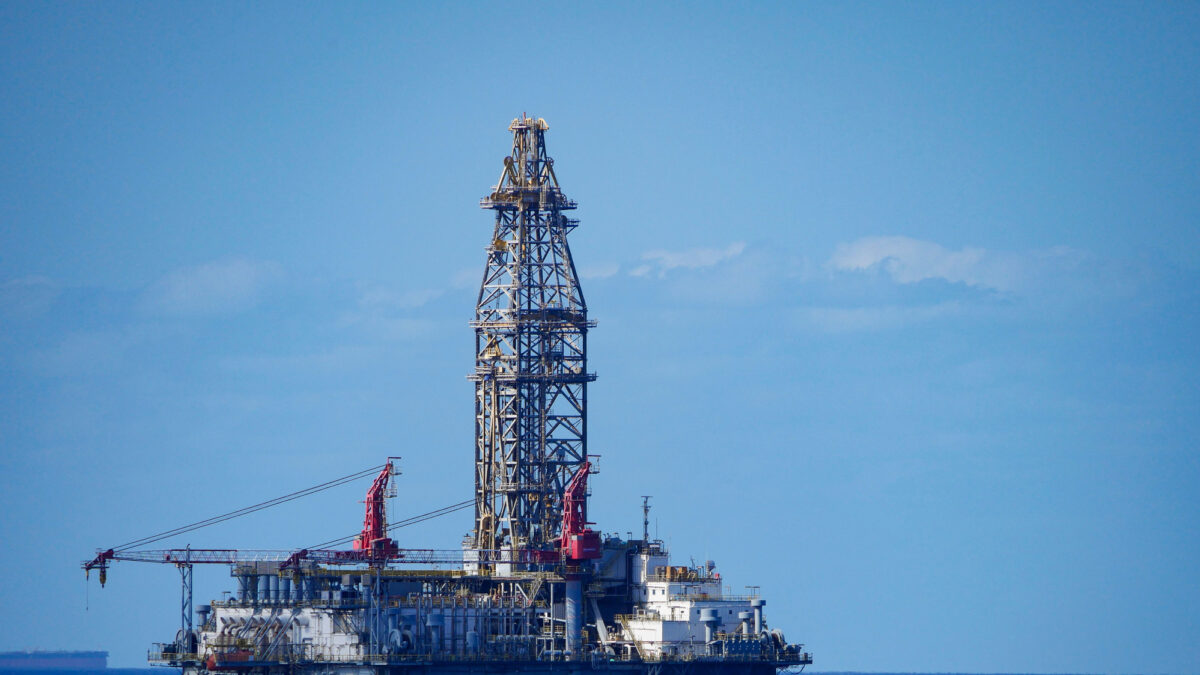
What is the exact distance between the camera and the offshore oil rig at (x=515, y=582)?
425 feet

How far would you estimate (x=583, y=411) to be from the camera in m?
146

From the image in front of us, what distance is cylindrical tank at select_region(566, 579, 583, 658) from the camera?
134000 millimetres

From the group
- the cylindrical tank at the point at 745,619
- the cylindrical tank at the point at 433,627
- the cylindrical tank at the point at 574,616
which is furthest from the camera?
the cylindrical tank at the point at 745,619

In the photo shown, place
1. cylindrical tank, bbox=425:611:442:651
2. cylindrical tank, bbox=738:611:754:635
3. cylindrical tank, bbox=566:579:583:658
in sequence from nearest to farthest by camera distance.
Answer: cylindrical tank, bbox=425:611:442:651
cylindrical tank, bbox=566:579:583:658
cylindrical tank, bbox=738:611:754:635

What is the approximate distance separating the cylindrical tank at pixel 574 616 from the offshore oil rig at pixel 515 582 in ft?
0.43

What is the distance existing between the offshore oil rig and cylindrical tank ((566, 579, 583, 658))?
0.13 m

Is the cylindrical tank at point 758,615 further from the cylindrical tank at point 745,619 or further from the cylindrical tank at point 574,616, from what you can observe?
the cylindrical tank at point 574,616

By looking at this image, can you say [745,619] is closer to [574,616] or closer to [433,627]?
[574,616]

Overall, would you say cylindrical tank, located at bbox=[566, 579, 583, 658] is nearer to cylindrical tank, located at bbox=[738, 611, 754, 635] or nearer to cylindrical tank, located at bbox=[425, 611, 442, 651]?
cylindrical tank, located at bbox=[425, 611, 442, 651]

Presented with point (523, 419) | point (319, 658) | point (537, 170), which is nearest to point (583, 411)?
point (523, 419)

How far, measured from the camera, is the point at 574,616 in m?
135

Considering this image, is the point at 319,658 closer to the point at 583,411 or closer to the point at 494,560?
the point at 494,560

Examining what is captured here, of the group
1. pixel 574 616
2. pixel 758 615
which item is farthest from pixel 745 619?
pixel 574 616

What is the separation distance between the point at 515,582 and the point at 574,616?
521 centimetres
